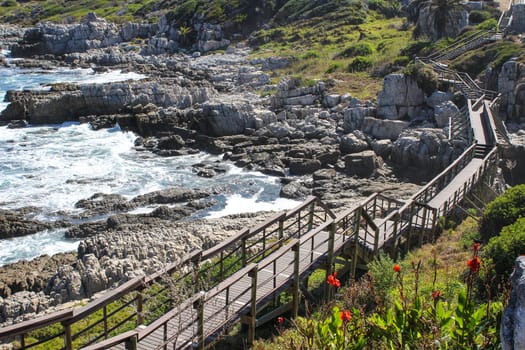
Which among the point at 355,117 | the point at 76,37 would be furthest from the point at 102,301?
the point at 76,37

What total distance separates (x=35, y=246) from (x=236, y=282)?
618 inches

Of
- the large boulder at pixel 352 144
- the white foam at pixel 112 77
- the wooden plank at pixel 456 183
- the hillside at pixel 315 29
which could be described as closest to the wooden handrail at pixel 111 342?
the wooden plank at pixel 456 183

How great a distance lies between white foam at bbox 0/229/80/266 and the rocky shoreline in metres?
0.56

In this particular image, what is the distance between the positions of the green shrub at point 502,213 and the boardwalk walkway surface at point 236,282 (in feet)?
6.35

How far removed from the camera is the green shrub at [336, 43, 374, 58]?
57775 mm

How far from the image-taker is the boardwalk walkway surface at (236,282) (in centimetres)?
888

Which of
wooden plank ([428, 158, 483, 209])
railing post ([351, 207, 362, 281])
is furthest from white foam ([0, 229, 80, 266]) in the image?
wooden plank ([428, 158, 483, 209])

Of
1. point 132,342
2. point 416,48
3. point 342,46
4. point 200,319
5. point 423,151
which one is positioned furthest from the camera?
point 342,46

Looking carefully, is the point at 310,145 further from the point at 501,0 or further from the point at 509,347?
the point at 501,0

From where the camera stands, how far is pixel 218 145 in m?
37.9

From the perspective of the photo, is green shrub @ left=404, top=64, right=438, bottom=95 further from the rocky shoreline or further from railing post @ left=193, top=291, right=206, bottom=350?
railing post @ left=193, top=291, right=206, bottom=350

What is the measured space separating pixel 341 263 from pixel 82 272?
8416 mm

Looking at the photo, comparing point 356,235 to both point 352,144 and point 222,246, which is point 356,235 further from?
point 352,144

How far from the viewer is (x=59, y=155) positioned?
38.2 metres
